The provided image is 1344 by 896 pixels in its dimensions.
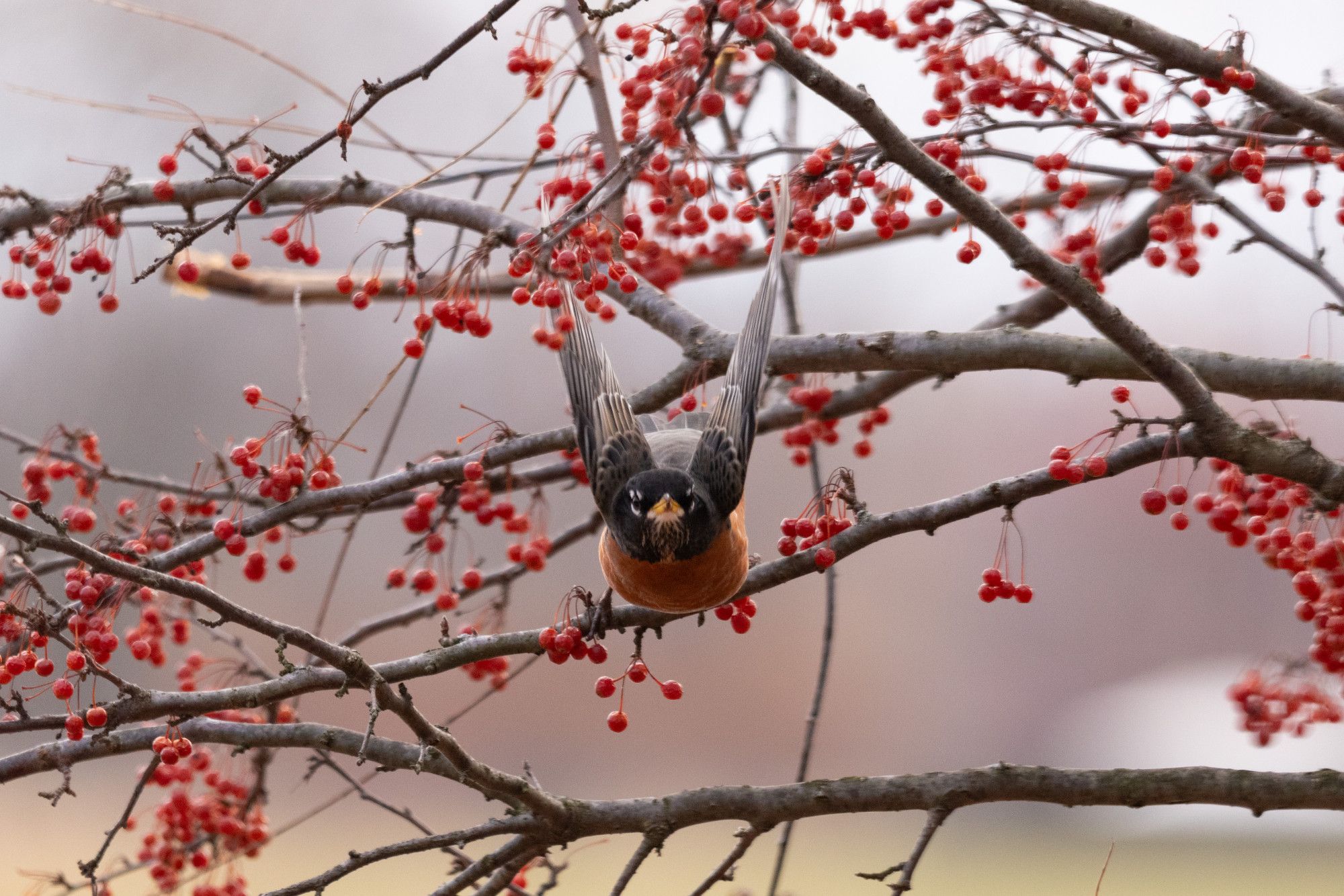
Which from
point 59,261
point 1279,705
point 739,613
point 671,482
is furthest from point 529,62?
point 1279,705

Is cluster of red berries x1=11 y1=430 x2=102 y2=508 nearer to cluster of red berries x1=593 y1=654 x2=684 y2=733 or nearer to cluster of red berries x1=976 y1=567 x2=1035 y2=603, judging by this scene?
cluster of red berries x1=593 y1=654 x2=684 y2=733

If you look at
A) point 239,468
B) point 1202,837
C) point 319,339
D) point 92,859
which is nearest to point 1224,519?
point 239,468

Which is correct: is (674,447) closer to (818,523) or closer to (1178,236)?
(818,523)

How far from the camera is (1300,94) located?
5.56ft

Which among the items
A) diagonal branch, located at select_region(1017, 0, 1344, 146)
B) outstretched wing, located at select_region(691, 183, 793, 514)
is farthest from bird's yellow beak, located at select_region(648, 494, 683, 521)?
diagonal branch, located at select_region(1017, 0, 1344, 146)

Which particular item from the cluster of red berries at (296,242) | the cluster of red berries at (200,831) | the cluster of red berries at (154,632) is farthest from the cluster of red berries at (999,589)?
the cluster of red berries at (200,831)

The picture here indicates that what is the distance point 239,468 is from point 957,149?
51.6 inches

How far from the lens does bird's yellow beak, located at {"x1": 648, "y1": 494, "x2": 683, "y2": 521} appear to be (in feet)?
6.01

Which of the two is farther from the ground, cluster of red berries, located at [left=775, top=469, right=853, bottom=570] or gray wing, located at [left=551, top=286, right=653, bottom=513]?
gray wing, located at [left=551, top=286, right=653, bottom=513]

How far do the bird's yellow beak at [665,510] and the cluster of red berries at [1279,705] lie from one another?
1442mm

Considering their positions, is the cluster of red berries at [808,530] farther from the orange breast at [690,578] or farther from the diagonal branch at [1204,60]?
the diagonal branch at [1204,60]

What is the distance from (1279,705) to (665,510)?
1541 millimetres

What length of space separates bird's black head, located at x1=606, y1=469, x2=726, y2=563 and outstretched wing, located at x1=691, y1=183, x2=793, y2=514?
0.05 m

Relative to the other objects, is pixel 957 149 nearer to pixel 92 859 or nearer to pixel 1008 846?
pixel 92 859
